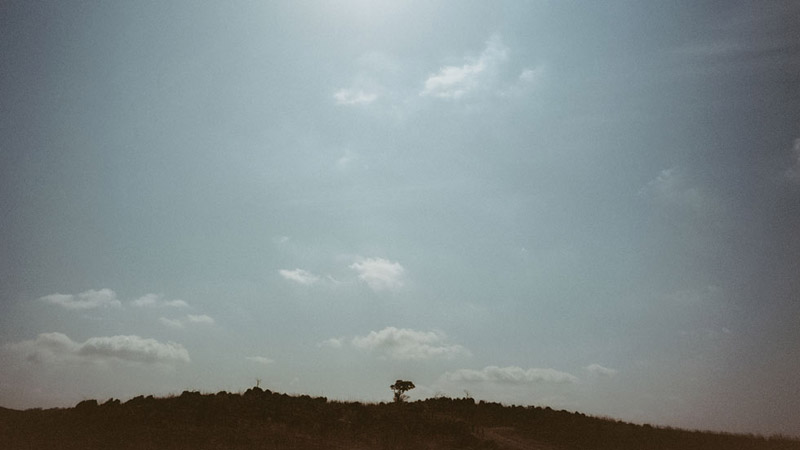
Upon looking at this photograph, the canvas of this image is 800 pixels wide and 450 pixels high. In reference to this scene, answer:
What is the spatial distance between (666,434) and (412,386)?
17.8m

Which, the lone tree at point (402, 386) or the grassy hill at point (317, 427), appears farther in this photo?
the lone tree at point (402, 386)

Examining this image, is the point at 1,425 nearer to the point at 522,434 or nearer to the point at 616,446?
the point at 522,434

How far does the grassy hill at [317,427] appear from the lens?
1981 cm

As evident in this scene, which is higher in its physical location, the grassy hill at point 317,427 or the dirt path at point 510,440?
the grassy hill at point 317,427

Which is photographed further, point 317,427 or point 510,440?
point 510,440

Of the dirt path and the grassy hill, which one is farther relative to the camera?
the dirt path

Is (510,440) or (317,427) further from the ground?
(317,427)

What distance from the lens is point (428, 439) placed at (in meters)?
24.1

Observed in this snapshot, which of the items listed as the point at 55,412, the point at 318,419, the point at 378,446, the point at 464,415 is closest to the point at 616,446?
the point at 464,415

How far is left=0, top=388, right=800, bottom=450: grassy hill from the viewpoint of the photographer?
1981 cm

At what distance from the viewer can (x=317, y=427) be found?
75.9 ft

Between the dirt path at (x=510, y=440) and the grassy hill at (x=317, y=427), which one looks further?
the dirt path at (x=510, y=440)

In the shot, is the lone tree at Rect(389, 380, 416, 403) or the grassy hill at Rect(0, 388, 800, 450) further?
the lone tree at Rect(389, 380, 416, 403)

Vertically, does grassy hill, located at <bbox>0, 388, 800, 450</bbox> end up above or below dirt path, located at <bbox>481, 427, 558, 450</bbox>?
above
